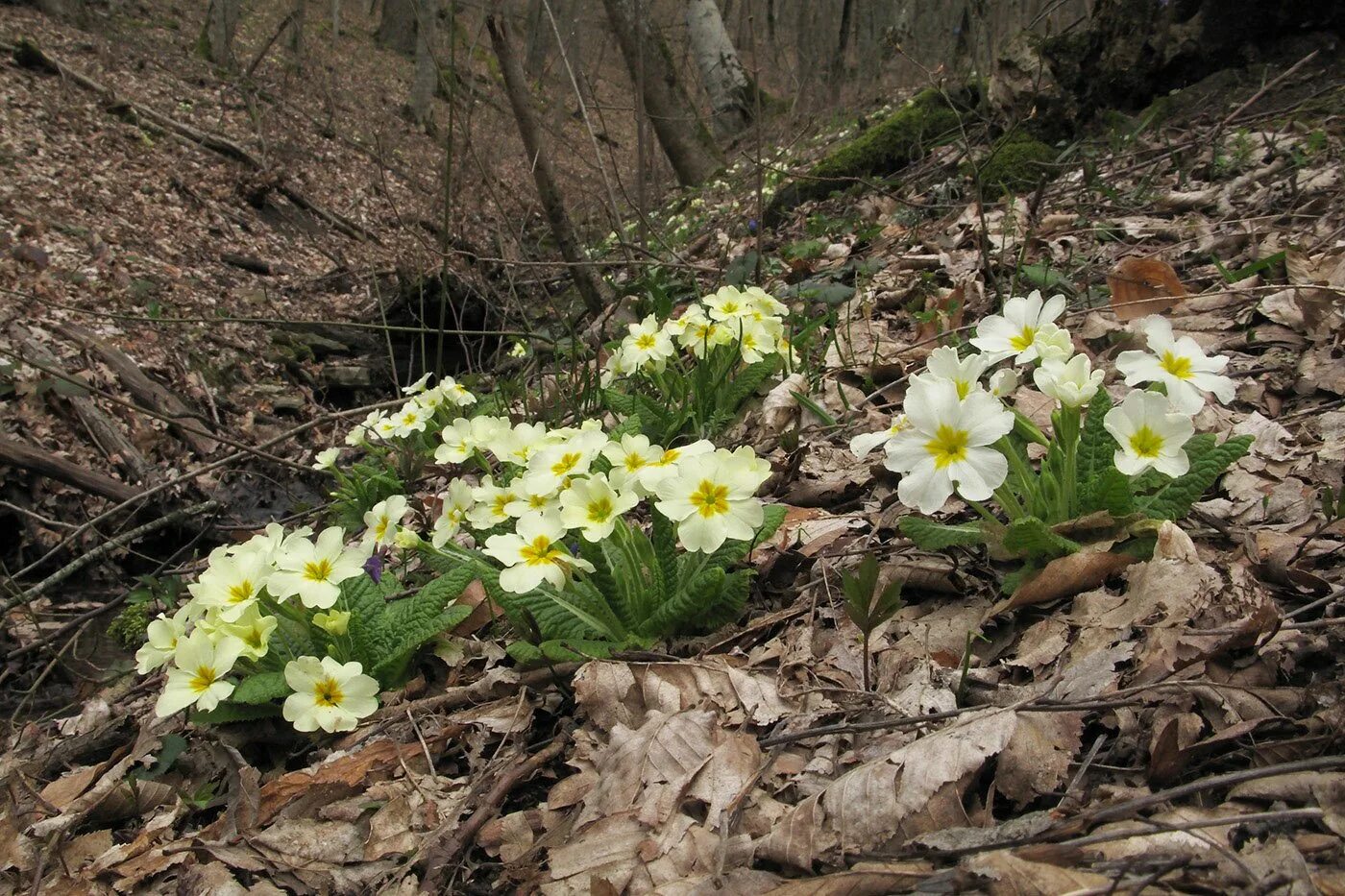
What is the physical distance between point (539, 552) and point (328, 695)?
2.07ft

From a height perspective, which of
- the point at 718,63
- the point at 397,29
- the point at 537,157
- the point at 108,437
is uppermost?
the point at 397,29

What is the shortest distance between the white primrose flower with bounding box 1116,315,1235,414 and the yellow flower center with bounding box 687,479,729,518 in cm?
80

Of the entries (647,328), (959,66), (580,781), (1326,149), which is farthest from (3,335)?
(959,66)

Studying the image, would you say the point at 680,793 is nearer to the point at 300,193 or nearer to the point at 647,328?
the point at 647,328

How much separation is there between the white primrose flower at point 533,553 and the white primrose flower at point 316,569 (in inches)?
18.9

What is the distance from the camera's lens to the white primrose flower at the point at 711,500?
1.68 m

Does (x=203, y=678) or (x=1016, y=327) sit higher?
(x=1016, y=327)

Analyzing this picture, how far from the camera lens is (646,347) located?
294 centimetres

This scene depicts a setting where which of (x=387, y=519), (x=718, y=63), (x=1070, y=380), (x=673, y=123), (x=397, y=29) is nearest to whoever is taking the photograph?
(x=1070, y=380)

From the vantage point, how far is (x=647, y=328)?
2.97m

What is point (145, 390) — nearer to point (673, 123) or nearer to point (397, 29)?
point (673, 123)

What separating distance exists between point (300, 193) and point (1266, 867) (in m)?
10.9

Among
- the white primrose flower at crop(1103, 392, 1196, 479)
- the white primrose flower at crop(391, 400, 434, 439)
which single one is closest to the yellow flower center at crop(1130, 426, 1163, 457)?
the white primrose flower at crop(1103, 392, 1196, 479)

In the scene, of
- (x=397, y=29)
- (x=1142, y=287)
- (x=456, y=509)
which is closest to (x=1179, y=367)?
(x=1142, y=287)
